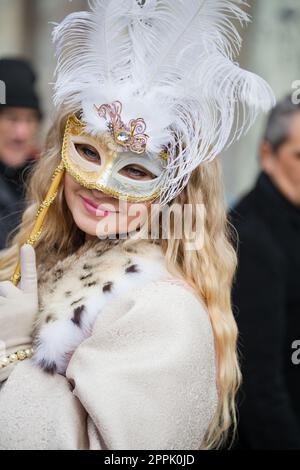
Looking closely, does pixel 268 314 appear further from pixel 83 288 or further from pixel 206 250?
pixel 83 288

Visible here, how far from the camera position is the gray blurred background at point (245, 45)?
6395 millimetres

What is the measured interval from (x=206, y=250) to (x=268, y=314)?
94cm

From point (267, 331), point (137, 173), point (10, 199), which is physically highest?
point (137, 173)

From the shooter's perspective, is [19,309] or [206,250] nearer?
[19,309]

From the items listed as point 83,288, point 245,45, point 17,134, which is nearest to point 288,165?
point 17,134

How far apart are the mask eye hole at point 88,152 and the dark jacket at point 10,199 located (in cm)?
91

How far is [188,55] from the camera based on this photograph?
7.22 ft

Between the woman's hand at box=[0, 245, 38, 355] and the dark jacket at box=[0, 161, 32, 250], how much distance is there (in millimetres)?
920

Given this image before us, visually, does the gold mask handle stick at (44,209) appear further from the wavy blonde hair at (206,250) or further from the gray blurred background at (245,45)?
the gray blurred background at (245,45)

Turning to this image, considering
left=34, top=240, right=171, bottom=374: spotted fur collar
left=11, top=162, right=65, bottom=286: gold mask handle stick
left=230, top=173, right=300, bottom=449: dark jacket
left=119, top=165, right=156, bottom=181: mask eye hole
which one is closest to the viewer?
left=34, top=240, right=171, bottom=374: spotted fur collar

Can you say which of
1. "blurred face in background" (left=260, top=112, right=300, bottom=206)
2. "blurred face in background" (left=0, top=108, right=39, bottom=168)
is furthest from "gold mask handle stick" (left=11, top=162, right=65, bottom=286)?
"blurred face in background" (left=0, top=108, right=39, bottom=168)

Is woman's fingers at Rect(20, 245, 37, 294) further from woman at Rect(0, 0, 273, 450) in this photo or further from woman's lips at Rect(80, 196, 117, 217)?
woman's lips at Rect(80, 196, 117, 217)

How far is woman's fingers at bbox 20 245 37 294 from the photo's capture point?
2322 mm

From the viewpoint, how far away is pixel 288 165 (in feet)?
12.0
